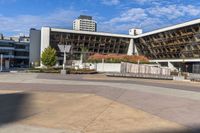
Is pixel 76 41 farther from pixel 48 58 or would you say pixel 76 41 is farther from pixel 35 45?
pixel 48 58

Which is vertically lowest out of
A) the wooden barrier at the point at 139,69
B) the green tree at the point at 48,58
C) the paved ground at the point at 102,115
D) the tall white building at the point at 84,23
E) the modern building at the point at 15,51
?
the paved ground at the point at 102,115

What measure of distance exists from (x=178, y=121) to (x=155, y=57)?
77.7m

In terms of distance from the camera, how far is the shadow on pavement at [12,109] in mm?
9812

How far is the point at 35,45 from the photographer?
3497 inches

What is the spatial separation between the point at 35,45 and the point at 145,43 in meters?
32.2

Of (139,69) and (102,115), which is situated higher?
(139,69)

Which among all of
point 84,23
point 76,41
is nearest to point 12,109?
point 76,41

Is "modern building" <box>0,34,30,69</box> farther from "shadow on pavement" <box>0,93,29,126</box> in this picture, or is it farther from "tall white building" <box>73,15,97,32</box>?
"shadow on pavement" <box>0,93,29,126</box>

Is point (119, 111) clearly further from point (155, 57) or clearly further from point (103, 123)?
point (155, 57)

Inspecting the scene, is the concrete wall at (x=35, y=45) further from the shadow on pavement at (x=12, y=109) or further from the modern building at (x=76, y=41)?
the shadow on pavement at (x=12, y=109)

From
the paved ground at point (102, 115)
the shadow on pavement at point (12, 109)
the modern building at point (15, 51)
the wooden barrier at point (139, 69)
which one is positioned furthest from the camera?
the modern building at point (15, 51)

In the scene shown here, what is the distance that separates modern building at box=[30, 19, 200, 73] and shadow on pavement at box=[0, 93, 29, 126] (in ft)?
185

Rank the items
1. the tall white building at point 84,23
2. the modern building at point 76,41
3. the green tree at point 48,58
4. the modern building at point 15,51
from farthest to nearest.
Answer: the tall white building at point 84,23
the modern building at point 15,51
the modern building at point 76,41
the green tree at point 48,58

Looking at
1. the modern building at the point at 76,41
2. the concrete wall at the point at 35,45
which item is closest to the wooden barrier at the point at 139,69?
the modern building at the point at 76,41
